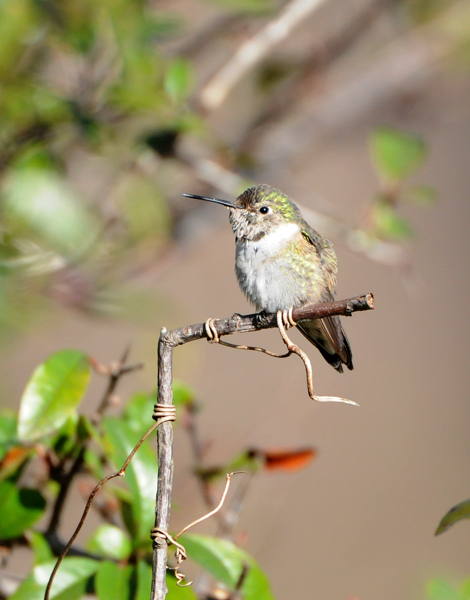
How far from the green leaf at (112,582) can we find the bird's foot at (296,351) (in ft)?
1.51

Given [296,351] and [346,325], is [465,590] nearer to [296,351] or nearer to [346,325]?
[296,351]

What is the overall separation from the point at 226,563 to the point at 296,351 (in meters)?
0.46

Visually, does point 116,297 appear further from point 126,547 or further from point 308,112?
point 308,112

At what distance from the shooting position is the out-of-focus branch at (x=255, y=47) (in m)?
2.43

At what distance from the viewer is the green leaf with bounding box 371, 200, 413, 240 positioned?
2361 millimetres

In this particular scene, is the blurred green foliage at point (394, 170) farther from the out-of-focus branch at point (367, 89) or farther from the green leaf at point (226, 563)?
the green leaf at point (226, 563)

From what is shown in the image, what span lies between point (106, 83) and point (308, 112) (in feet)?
4.56

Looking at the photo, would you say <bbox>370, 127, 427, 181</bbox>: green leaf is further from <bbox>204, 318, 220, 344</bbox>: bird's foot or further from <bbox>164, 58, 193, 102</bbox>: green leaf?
<bbox>204, 318, 220, 344</bbox>: bird's foot

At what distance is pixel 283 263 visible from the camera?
175 cm

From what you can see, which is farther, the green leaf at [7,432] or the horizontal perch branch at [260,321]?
the green leaf at [7,432]

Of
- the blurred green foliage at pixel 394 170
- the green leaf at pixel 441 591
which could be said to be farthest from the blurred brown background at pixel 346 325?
the green leaf at pixel 441 591

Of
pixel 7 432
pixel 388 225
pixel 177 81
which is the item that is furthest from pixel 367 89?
pixel 7 432

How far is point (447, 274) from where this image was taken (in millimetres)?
4984

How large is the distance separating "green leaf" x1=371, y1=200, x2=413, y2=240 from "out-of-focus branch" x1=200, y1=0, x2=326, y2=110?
710 mm
